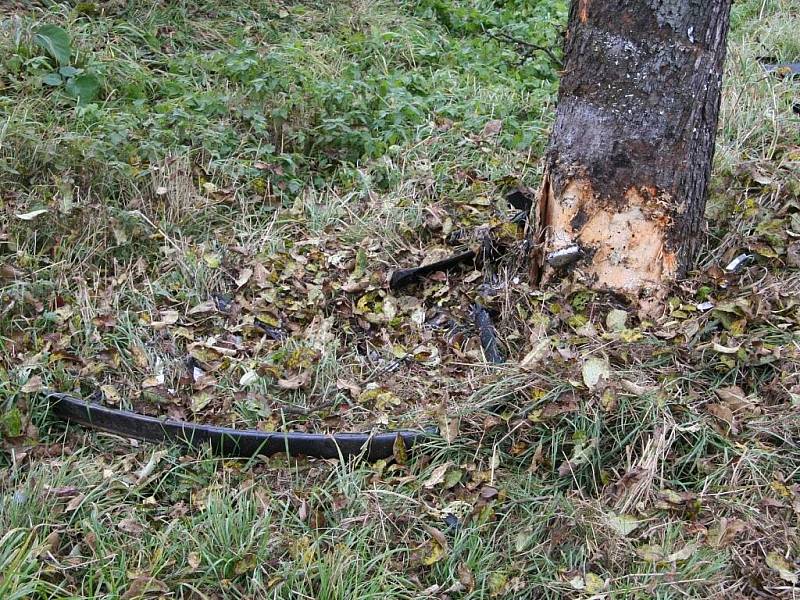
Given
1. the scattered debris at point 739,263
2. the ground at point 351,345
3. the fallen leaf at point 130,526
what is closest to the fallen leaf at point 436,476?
the ground at point 351,345

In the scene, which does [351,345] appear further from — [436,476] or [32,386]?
[32,386]

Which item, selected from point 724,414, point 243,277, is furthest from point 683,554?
point 243,277

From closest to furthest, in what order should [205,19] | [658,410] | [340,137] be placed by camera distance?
[658,410] < [340,137] < [205,19]

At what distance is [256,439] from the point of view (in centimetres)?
283

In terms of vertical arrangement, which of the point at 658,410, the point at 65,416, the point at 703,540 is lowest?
the point at 65,416

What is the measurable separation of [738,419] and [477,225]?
1.52 meters

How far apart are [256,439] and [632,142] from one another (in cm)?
174

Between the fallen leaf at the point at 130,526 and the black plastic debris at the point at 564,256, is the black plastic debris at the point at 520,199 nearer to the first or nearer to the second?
the black plastic debris at the point at 564,256

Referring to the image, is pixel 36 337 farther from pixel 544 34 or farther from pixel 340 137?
pixel 544 34

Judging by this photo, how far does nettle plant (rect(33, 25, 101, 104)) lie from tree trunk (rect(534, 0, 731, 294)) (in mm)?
2622

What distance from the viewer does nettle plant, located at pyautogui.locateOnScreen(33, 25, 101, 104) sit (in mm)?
4520

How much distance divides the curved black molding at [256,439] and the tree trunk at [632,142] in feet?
3.42

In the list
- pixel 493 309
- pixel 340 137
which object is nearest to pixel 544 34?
pixel 340 137

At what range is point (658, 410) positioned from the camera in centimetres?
270
